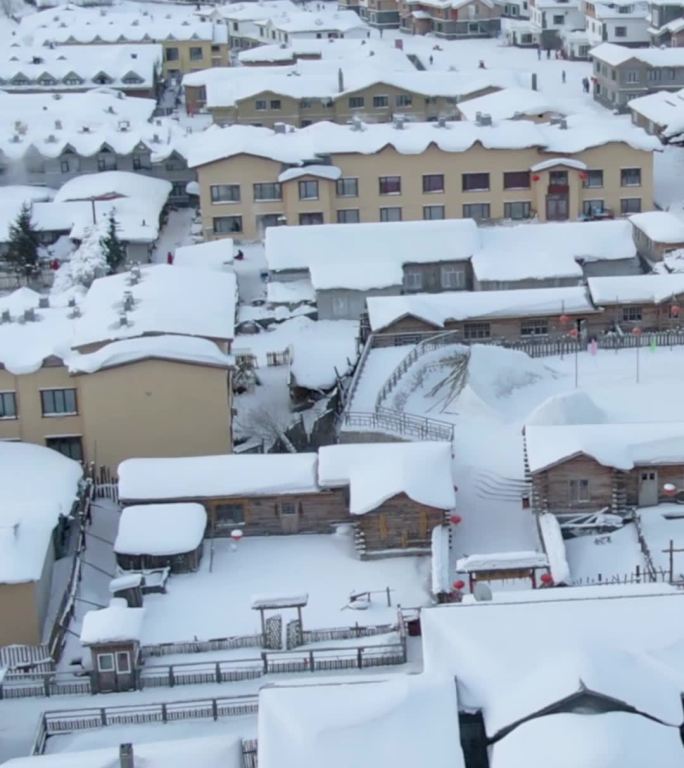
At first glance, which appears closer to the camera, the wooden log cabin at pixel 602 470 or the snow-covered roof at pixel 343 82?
the wooden log cabin at pixel 602 470

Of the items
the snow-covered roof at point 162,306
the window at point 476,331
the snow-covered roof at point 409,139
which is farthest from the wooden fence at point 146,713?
the snow-covered roof at point 409,139

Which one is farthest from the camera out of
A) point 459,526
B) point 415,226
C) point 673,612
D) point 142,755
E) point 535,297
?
point 415,226

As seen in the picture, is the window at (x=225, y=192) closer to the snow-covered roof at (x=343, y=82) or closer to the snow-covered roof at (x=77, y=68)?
the snow-covered roof at (x=343, y=82)

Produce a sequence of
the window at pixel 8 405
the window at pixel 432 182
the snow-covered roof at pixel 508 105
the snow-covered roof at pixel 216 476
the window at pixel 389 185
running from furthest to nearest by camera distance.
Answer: the snow-covered roof at pixel 508 105
the window at pixel 432 182
the window at pixel 389 185
the window at pixel 8 405
the snow-covered roof at pixel 216 476

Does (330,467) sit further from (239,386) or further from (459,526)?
(239,386)

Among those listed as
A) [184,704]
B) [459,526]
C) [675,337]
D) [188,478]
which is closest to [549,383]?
[675,337]

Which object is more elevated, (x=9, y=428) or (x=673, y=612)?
(x=673, y=612)
